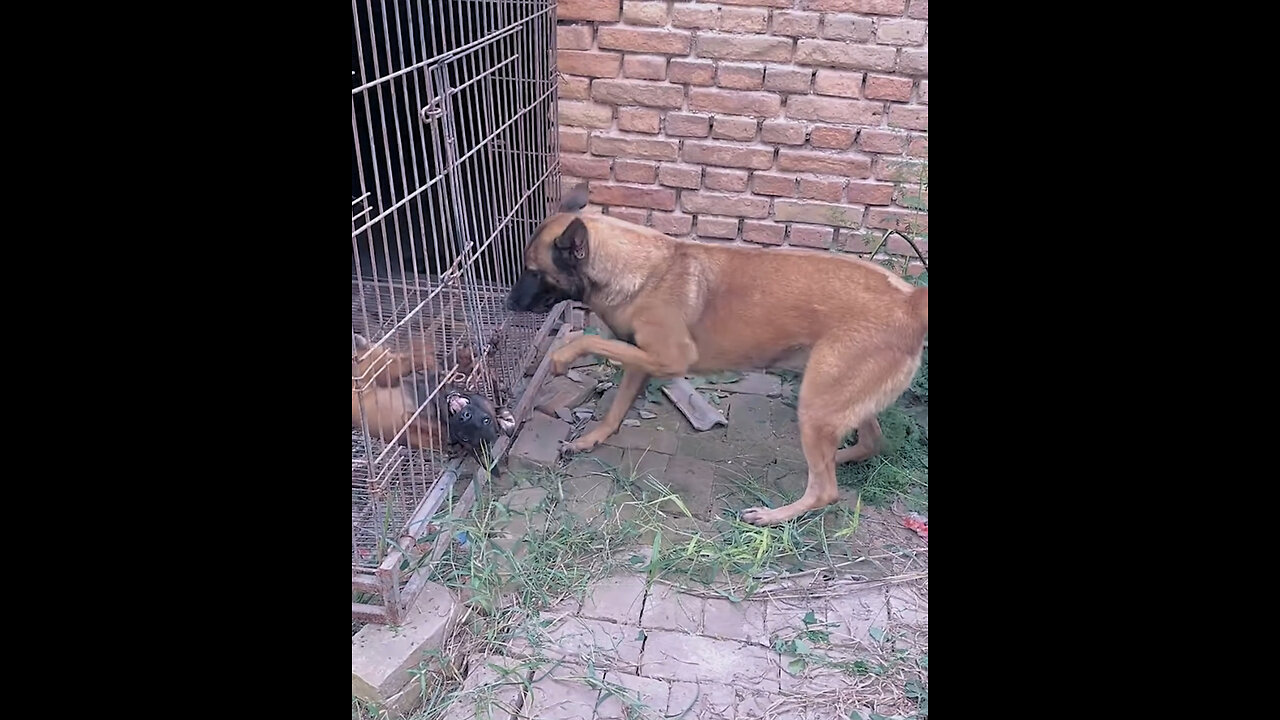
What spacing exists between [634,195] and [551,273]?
48.8 inches

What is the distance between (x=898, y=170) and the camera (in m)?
4.52

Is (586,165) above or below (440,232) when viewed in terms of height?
above

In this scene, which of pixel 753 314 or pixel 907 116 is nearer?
pixel 753 314

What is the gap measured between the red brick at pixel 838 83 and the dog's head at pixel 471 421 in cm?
252

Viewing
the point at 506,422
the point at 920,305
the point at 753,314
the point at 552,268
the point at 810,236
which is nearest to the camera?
the point at 920,305

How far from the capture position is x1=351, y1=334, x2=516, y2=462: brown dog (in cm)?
304

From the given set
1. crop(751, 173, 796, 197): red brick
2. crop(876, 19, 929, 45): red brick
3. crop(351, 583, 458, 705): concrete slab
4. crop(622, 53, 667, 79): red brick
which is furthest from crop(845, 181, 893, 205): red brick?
crop(351, 583, 458, 705): concrete slab

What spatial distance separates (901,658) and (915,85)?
3.01 meters

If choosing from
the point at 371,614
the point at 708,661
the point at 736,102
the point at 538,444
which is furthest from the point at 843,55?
the point at 371,614

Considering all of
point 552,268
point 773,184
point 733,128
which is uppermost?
point 733,128

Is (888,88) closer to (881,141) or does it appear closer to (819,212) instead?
(881,141)

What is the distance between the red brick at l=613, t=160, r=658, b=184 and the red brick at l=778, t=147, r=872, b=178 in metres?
0.74

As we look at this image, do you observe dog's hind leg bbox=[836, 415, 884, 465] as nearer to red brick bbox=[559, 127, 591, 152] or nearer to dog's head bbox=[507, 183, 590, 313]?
dog's head bbox=[507, 183, 590, 313]

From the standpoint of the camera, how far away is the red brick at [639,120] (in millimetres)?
4539
